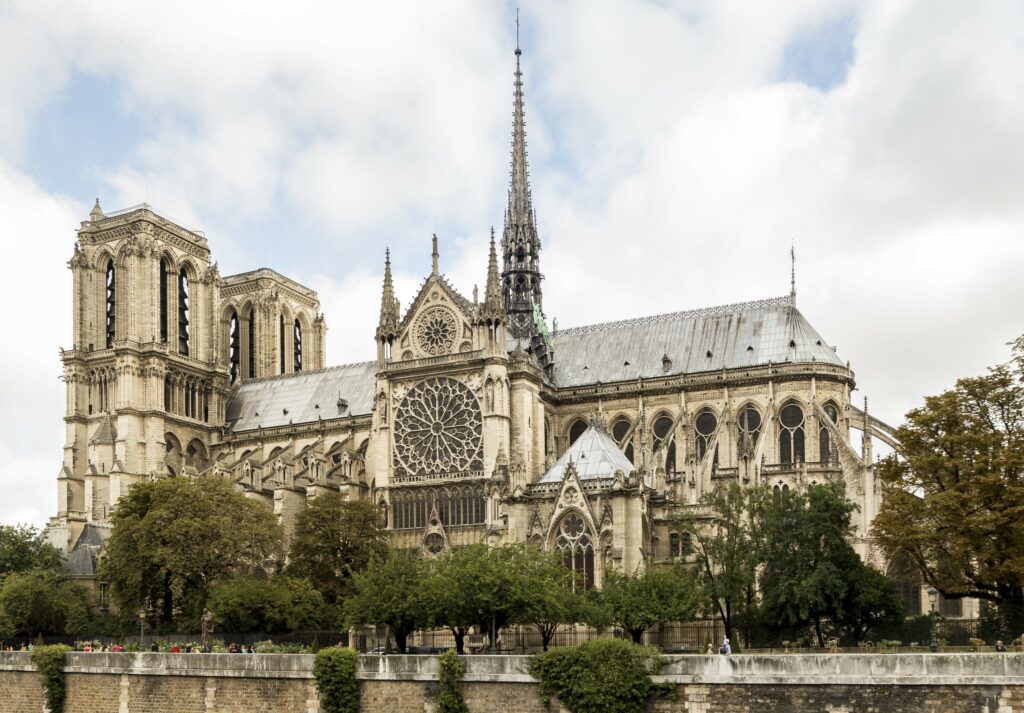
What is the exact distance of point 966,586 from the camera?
130ft

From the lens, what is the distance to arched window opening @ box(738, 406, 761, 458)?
212 feet

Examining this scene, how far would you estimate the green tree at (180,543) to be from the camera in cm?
5416

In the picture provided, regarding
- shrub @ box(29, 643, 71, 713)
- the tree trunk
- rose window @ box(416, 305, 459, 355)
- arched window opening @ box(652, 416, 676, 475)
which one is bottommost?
shrub @ box(29, 643, 71, 713)

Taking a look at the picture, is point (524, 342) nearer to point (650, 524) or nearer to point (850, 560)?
point (650, 524)

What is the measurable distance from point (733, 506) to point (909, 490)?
7.31 m

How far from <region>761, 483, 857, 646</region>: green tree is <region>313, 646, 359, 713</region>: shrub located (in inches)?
559

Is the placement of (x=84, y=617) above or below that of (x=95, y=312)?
below

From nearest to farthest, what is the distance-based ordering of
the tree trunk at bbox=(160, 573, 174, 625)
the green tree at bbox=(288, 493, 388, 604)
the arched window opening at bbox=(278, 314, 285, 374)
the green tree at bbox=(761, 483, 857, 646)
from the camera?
1. the green tree at bbox=(761, 483, 857, 646)
2. the tree trunk at bbox=(160, 573, 174, 625)
3. the green tree at bbox=(288, 493, 388, 604)
4. the arched window opening at bbox=(278, 314, 285, 374)

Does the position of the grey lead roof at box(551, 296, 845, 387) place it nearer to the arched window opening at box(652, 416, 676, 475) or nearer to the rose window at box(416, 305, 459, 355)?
the arched window opening at box(652, 416, 676, 475)

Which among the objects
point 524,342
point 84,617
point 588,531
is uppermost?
point 524,342

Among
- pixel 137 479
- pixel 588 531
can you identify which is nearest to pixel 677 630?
pixel 588 531

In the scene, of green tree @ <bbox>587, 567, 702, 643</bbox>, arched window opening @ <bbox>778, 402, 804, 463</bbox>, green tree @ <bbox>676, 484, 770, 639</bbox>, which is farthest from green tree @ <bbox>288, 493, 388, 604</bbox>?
arched window opening @ <bbox>778, 402, 804, 463</bbox>

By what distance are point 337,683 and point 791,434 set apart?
36053mm

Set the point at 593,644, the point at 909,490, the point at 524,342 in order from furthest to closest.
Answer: the point at 524,342
the point at 909,490
the point at 593,644
